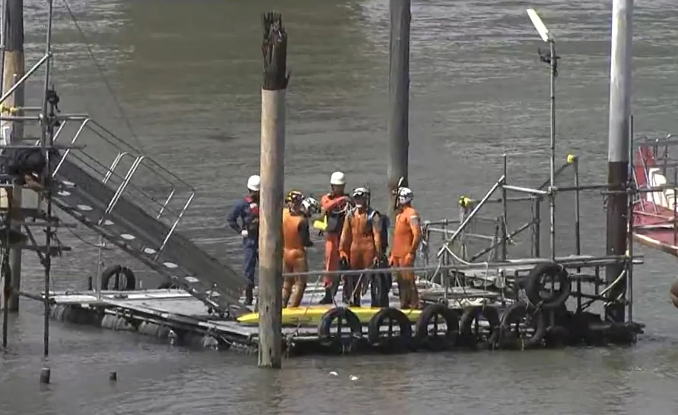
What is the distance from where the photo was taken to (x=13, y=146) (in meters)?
19.5

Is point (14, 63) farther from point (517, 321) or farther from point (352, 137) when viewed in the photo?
point (352, 137)

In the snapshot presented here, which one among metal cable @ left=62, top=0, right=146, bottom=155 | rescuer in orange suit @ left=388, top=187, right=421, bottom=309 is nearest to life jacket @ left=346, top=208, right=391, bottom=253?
rescuer in orange suit @ left=388, top=187, right=421, bottom=309

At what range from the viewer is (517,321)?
2100cm

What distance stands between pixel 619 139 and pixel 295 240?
13.4ft

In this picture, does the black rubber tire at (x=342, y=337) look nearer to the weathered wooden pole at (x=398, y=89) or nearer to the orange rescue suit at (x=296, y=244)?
the orange rescue suit at (x=296, y=244)

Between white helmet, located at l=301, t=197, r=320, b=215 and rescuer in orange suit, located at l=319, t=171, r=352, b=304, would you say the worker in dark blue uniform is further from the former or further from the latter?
rescuer in orange suit, located at l=319, t=171, r=352, b=304

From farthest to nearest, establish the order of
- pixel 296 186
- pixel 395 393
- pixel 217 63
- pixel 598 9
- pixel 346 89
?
1. pixel 598 9
2. pixel 217 63
3. pixel 346 89
4. pixel 296 186
5. pixel 395 393

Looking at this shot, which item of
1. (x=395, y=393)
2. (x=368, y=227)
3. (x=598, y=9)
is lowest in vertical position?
(x=395, y=393)

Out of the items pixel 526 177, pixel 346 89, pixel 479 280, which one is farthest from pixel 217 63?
pixel 479 280

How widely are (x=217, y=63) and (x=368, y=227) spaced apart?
26.2m

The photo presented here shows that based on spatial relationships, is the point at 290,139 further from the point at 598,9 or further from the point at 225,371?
the point at 598,9

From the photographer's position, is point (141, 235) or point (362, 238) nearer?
point (141, 235)

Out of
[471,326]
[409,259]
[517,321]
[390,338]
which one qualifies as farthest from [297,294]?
[517,321]

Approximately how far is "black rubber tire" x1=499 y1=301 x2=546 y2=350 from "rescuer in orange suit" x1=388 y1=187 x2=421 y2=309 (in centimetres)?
114
